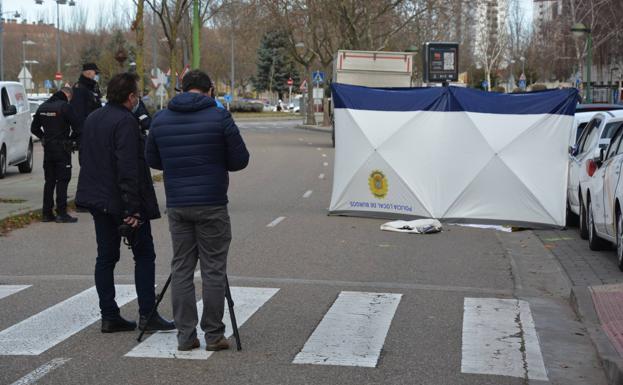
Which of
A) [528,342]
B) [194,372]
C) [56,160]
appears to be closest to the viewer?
[194,372]

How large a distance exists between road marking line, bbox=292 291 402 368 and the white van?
51.7ft

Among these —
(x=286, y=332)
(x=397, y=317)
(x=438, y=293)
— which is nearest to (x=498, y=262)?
(x=438, y=293)

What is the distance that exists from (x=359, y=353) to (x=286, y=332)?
86cm

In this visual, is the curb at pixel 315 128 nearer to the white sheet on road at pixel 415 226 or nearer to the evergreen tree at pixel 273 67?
the white sheet on road at pixel 415 226

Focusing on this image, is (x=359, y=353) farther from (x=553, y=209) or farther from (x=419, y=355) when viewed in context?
(x=553, y=209)

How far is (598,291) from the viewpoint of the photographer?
9.48 meters

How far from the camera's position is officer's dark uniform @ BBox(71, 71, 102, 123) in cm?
1514

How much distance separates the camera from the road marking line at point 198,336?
283 inches

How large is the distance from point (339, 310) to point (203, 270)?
76.3 inches

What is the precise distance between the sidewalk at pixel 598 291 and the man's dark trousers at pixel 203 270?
8.46 feet

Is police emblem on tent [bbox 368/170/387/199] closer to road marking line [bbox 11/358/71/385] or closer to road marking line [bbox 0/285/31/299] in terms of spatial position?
road marking line [bbox 0/285/31/299]

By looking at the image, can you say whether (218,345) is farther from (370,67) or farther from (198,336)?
(370,67)

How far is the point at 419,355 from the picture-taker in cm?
733

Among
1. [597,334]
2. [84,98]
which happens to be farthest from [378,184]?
[597,334]
